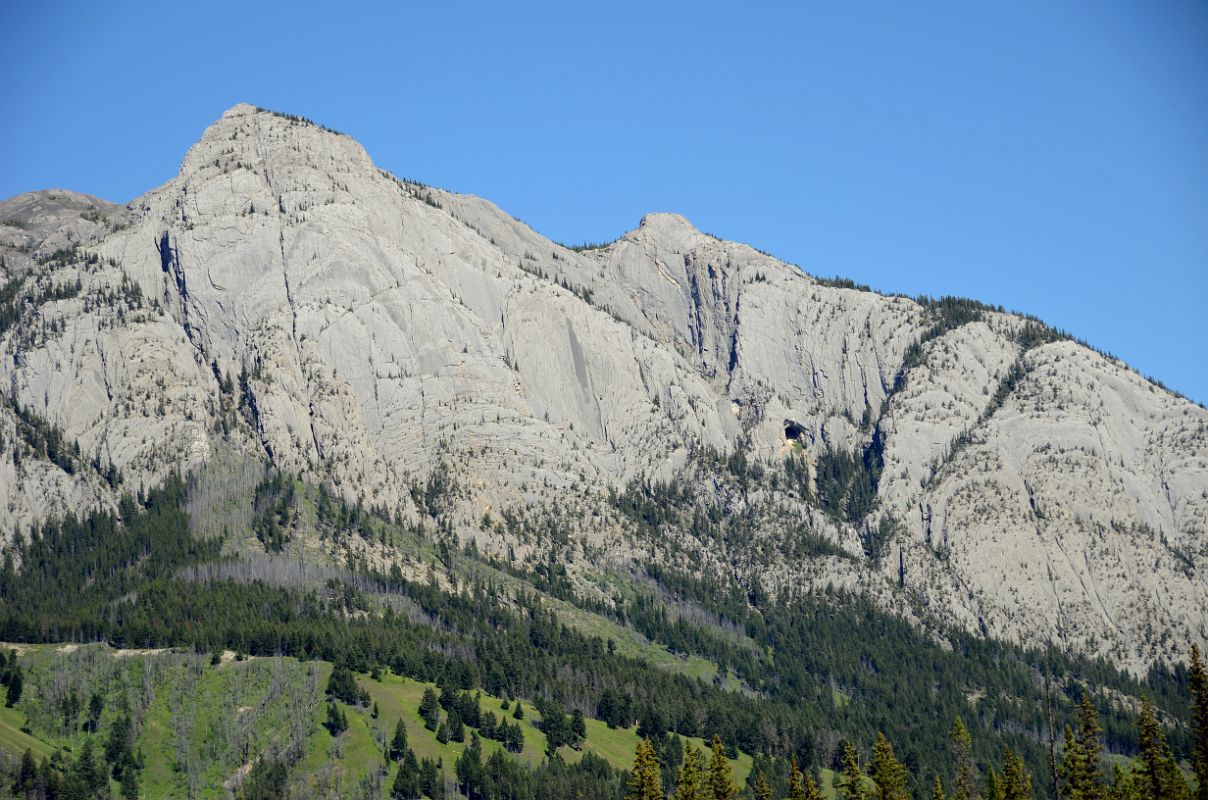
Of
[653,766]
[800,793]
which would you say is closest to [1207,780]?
[800,793]

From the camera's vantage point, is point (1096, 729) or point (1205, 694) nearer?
point (1205, 694)

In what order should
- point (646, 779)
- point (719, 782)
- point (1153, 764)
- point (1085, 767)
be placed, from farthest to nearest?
point (719, 782), point (1085, 767), point (1153, 764), point (646, 779)

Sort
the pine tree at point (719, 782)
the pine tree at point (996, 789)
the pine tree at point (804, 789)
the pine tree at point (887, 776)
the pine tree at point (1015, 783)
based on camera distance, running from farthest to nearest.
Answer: the pine tree at point (887, 776), the pine tree at point (996, 789), the pine tree at point (719, 782), the pine tree at point (1015, 783), the pine tree at point (804, 789)

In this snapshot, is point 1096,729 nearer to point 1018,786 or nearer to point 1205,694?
point 1018,786

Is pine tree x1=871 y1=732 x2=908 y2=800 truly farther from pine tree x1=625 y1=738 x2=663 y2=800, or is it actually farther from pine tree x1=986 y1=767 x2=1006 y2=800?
pine tree x1=625 y1=738 x2=663 y2=800

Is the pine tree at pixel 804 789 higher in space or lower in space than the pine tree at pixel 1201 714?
lower

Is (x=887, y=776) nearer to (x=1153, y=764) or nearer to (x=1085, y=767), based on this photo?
(x=1085, y=767)

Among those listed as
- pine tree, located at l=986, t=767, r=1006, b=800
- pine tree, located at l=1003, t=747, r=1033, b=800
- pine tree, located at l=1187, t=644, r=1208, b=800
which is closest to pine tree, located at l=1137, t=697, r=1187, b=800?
pine tree, located at l=1187, t=644, r=1208, b=800

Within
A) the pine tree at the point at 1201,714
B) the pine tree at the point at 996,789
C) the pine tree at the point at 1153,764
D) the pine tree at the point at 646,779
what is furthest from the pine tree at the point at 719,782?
the pine tree at the point at 1201,714

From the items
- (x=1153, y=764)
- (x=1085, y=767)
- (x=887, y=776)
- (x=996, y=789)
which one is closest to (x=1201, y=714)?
(x=1153, y=764)

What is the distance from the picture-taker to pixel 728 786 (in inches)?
7156

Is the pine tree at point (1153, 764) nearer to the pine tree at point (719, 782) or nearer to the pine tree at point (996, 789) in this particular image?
the pine tree at point (996, 789)

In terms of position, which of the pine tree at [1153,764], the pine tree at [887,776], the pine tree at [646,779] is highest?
the pine tree at [1153,764]

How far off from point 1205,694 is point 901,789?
39.1 m
